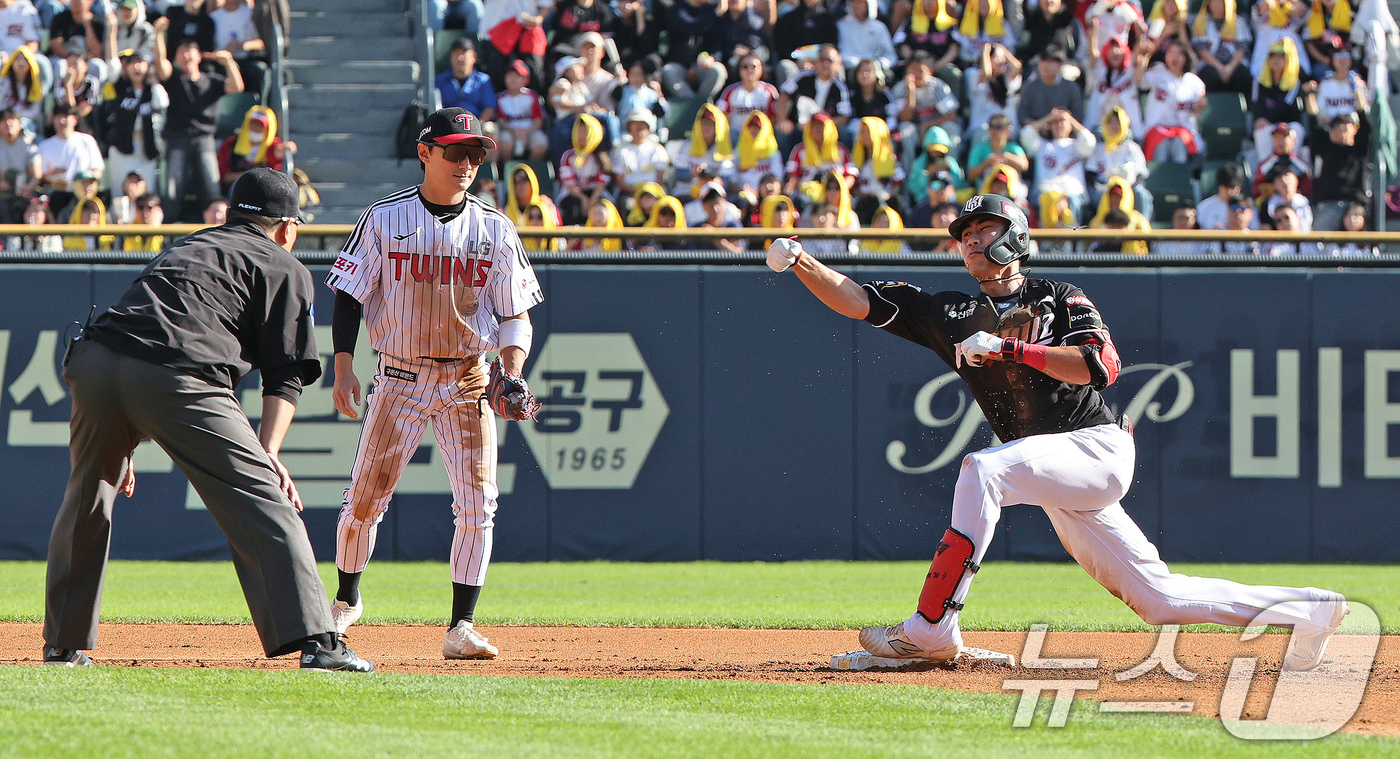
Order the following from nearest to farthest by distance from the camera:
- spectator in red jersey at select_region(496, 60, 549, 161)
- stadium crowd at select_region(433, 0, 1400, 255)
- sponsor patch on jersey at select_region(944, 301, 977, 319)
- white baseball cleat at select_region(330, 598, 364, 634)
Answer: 1. sponsor patch on jersey at select_region(944, 301, 977, 319)
2. white baseball cleat at select_region(330, 598, 364, 634)
3. stadium crowd at select_region(433, 0, 1400, 255)
4. spectator in red jersey at select_region(496, 60, 549, 161)

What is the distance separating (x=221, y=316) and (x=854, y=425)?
699 centimetres

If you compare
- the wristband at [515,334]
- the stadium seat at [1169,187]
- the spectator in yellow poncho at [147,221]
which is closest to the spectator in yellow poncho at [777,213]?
the stadium seat at [1169,187]

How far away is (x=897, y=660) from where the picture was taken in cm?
588

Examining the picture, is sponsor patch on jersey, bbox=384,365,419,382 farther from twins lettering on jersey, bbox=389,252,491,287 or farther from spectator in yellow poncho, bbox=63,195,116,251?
spectator in yellow poncho, bbox=63,195,116,251

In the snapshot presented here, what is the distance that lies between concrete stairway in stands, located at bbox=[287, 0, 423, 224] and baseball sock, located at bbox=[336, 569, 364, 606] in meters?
8.75

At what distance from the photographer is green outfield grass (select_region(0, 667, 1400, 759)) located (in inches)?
166

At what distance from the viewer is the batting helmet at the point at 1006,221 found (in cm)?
580

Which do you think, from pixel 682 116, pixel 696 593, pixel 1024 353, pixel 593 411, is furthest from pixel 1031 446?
pixel 682 116

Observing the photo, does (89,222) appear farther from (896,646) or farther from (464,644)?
(896,646)

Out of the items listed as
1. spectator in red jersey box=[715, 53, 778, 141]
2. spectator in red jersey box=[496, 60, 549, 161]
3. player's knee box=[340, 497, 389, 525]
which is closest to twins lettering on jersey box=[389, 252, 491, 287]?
player's knee box=[340, 497, 389, 525]

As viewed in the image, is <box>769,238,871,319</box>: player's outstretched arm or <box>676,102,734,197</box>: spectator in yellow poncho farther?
<box>676,102,734,197</box>: spectator in yellow poncho

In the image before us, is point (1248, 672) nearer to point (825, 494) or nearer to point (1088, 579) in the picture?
point (1088, 579)

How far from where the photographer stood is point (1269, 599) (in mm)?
5695

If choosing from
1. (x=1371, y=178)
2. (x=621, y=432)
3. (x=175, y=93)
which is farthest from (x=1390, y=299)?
(x=175, y=93)
